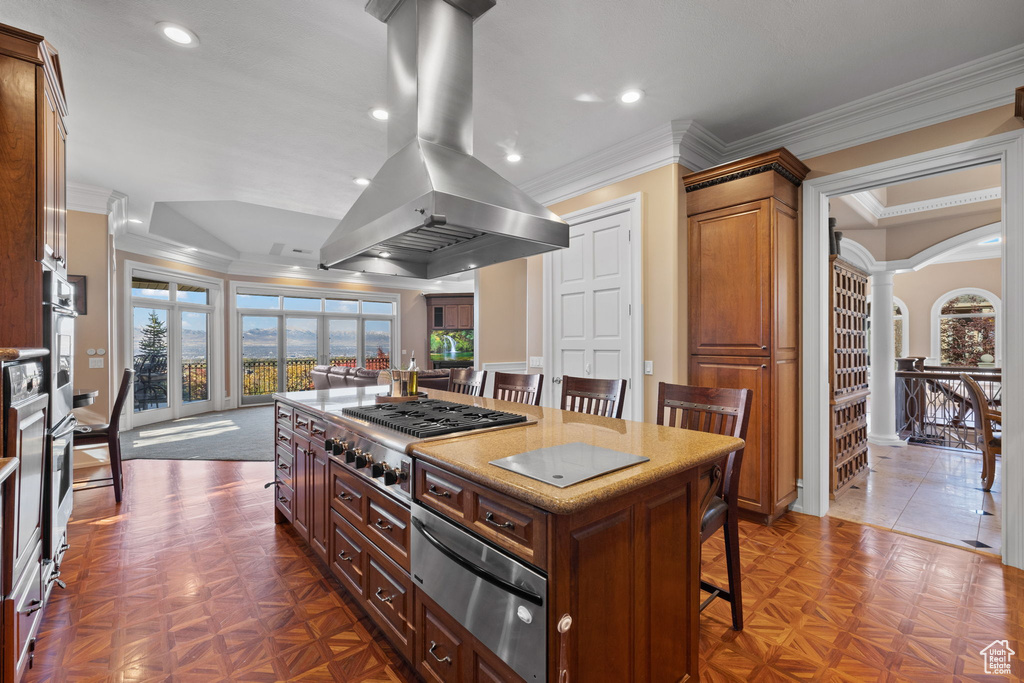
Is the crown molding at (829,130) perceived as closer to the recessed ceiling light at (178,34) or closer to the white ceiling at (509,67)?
the white ceiling at (509,67)

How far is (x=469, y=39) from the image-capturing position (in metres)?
2.04

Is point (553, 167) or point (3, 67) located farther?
point (553, 167)

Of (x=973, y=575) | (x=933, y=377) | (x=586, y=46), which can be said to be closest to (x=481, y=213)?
(x=586, y=46)

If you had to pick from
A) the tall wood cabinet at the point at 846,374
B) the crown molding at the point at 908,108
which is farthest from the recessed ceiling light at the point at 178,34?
the tall wood cabinet at the point at 846,374

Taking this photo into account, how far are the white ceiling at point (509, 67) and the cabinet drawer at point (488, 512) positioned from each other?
207 centimetres

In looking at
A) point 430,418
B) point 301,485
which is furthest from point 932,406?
point 301,485

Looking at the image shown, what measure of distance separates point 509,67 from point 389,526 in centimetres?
240

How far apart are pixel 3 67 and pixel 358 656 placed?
2.73m

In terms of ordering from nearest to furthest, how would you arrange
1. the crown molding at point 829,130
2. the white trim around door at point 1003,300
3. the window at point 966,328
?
the white trim around door at point 1003,300 → the crown molding at point 829,130 → the window at point 966,328

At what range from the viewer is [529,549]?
3.53 feet

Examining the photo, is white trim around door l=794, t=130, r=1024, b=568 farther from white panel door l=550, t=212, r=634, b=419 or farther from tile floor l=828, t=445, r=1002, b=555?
white panel door l=550, t=212, r=634, b=419

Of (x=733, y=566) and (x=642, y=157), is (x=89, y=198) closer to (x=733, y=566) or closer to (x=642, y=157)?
(x=642, y=157)

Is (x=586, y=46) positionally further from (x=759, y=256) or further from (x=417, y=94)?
(x=759, y=256)

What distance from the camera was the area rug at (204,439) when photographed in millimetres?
4777
